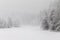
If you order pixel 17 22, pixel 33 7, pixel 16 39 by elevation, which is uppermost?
pixel 33 7

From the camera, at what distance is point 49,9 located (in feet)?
5.93

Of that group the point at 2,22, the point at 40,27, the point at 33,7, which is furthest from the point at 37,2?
the point at 2,22

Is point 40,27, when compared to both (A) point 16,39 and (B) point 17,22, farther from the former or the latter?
(A) point 16,39

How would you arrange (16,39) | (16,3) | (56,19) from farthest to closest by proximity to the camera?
(16,3), (56,19), (16,39)

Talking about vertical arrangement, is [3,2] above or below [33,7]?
above

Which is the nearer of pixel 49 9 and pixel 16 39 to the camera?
pixel 16 39

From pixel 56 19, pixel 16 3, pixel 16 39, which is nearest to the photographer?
pixel 16 39

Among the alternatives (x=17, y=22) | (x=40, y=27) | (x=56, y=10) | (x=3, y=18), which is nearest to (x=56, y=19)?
(x=56, y=10)

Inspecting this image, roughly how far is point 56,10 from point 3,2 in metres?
1.11

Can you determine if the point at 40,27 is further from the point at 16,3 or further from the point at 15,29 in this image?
the point at 16,3

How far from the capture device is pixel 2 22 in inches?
74.0

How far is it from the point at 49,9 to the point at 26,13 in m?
0.50

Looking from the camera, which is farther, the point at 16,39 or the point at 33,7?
the point at 33,7

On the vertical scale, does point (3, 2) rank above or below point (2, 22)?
above
